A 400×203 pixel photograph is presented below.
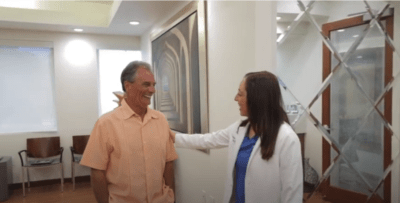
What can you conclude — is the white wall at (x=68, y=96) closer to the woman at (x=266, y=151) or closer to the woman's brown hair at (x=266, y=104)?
the woman at (x=266, y=151)

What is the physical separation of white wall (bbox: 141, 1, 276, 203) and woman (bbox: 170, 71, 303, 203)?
43cm

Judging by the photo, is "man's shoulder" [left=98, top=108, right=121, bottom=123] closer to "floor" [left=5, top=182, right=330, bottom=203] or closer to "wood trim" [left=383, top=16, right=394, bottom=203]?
"wood trim" [left=383, top=16, right=394, bottom=203]

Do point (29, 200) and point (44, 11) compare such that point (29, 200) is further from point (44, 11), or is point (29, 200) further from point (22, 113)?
point (44, 11)

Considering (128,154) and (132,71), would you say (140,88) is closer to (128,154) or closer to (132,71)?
(132,71)

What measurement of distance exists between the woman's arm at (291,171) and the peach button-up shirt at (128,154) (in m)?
0.75

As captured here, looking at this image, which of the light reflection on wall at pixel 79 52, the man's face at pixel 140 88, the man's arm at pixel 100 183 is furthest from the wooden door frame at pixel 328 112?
the light reflection on wall at pixel 79 52

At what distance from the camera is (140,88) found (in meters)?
1.63

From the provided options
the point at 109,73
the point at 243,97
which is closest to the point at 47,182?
the point at 109,73

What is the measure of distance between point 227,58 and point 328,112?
92 centimetres

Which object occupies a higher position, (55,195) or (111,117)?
(111,117)

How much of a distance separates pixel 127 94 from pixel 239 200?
924 mm

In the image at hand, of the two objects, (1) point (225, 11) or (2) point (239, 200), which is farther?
(1) point (225, 11)

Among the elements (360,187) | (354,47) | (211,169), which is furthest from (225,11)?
(360,187)

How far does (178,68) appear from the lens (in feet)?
10.9
